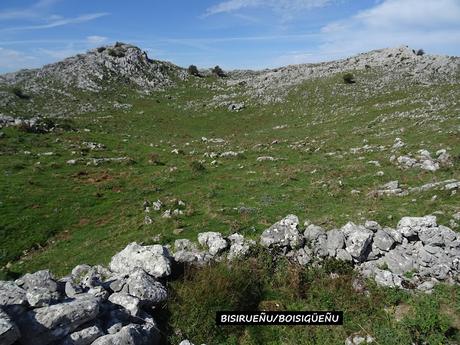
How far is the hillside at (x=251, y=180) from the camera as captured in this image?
13.5 meters

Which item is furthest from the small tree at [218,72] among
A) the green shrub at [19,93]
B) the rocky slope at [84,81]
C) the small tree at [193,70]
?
the green shrub at [19,93]

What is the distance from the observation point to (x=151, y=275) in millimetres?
14000

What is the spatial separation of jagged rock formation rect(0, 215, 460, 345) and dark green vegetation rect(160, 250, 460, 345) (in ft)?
2.31

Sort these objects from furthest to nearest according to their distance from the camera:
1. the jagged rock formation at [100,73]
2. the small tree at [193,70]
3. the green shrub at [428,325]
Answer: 1. the small tree at [193,70]
2. the jagged rock formation at [100,73]
3. the green shrub at [428,325]

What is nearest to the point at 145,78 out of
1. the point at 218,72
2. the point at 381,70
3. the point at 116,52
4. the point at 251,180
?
the point at 116,52

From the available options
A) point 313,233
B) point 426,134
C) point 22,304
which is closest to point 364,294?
point 313,233

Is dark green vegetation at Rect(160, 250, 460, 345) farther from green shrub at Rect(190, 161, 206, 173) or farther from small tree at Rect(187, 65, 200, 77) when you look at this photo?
small tree at Rect(187, 65, 200, 77)

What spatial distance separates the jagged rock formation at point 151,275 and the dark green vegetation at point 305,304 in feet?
2.31

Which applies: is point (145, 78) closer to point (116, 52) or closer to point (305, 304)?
point (116, 52)

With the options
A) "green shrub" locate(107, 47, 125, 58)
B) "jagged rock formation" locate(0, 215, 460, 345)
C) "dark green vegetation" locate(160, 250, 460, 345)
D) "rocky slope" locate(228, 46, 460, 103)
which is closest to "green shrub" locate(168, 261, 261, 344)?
"dark green vegetation" locate(160, 250, 460, 345)

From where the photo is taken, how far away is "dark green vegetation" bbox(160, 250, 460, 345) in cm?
1197

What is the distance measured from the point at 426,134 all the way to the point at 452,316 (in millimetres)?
34490

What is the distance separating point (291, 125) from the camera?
66812 mm

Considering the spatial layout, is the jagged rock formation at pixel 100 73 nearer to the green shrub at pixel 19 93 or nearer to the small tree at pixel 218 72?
the green shrub at pixel 19 93
